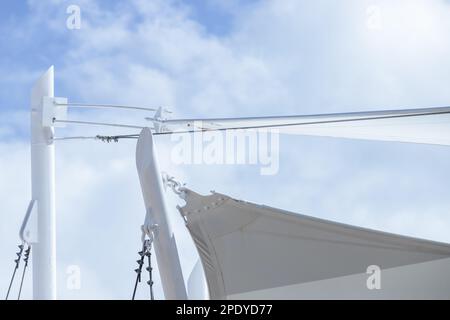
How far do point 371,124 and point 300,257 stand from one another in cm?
264

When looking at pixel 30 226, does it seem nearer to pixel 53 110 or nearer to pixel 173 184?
pixel 53 110

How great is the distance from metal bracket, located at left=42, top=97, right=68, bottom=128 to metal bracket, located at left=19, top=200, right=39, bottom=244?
1388 millimetres

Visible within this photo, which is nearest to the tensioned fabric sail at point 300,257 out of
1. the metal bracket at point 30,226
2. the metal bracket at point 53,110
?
the metal bracket at point 30,226

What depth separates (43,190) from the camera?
13.4m

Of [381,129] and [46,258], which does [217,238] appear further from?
[46,258]

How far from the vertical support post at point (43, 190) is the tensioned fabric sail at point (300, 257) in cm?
492

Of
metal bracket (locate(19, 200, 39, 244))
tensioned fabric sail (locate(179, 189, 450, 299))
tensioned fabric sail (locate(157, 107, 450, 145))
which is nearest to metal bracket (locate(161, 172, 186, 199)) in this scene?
tensioned fabric sail (locate(179, 189, 450, 299))

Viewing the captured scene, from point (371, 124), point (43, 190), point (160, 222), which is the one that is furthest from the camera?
point (43, 190)

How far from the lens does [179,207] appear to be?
9109mm

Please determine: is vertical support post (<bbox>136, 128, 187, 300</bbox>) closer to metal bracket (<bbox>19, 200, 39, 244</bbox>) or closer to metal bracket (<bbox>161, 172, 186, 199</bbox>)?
metal bracket (<bbox>161, 172, 186, 199</bbox>)

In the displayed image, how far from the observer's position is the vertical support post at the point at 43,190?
Result: 13.1 meters

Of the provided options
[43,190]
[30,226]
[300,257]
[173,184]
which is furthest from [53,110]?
[300,257]

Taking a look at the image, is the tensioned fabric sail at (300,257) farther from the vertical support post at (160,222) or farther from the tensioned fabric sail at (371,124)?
the tensioned fabric sail at (371,124)

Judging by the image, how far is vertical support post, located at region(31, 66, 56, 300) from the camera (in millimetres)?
13086
